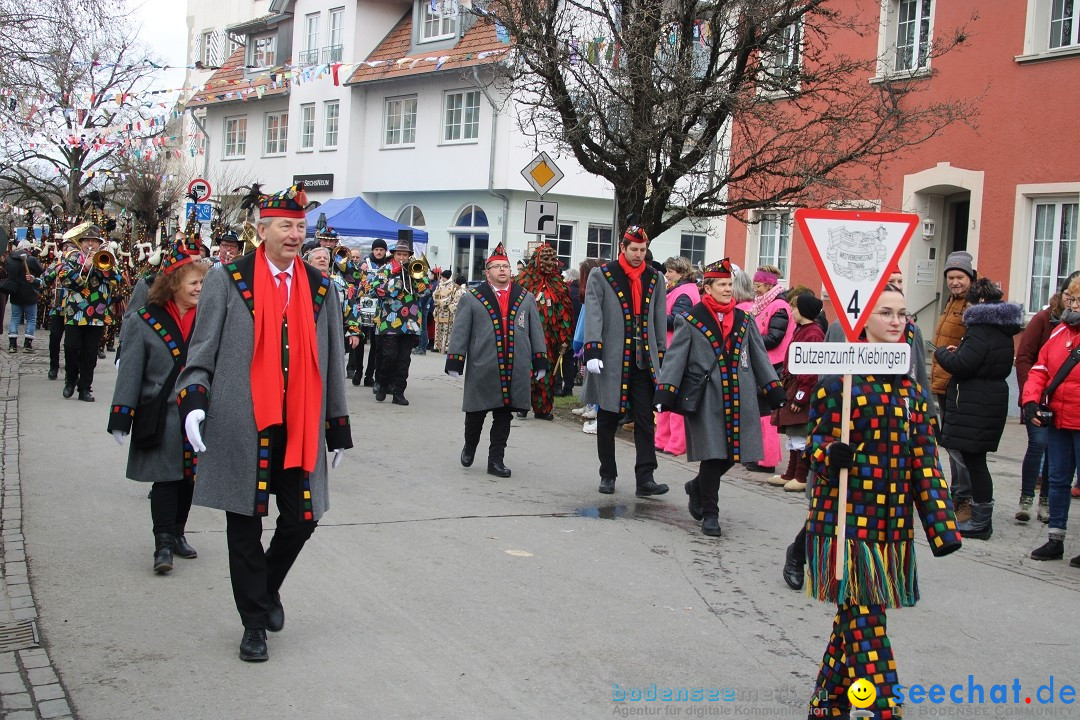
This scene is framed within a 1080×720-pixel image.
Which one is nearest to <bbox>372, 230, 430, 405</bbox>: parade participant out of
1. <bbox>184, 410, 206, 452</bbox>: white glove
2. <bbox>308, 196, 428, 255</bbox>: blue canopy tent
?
<bbox>184, 410, 206, 452</bbox>: white glove

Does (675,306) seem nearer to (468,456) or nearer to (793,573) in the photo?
(468,456)

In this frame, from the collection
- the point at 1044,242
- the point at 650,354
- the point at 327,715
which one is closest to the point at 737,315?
the point at 650,354

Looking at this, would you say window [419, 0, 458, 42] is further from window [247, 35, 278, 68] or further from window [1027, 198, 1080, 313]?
window [1027, 198, 1080, 313]

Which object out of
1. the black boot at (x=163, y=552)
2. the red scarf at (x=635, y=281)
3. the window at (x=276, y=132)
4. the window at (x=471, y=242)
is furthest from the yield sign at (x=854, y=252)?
the window at (x=276, y=132)

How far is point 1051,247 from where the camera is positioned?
1623 cm

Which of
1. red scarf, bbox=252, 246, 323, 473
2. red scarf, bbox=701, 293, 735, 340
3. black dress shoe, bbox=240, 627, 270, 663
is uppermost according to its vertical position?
red scarf, bbox=701, 293, 735, 340

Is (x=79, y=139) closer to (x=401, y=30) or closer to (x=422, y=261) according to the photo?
(x=401, y=30)

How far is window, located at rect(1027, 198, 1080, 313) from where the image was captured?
15980 millimetres

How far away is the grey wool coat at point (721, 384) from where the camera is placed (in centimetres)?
787

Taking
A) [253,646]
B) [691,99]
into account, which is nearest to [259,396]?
[253,646]

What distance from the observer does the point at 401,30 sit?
119 ft

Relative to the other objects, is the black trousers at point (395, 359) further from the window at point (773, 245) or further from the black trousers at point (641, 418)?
the window at point (773, 245)

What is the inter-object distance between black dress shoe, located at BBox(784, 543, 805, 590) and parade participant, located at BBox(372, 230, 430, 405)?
8397mm

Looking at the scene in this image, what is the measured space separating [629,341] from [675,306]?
102 inches
